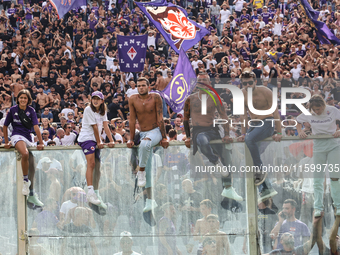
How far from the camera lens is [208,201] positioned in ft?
25.6

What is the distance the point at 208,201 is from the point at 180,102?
148 inches

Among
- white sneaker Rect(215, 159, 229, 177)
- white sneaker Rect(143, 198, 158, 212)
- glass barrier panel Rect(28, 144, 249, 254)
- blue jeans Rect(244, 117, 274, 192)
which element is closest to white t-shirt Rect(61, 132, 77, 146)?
glass barrier panel Rect(28, 144, 249, 254)

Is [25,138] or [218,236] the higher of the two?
[25,138]

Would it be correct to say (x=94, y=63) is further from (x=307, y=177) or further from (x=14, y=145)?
(x=307, y=177)

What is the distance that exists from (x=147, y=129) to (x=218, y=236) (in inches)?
80.1

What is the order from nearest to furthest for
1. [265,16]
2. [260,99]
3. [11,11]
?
[260,99], [265,16], [11,11]

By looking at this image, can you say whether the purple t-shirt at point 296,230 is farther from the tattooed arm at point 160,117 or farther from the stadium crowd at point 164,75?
the tattooed arm at point 160,117

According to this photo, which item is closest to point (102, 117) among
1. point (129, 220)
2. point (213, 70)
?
point (129, 220)

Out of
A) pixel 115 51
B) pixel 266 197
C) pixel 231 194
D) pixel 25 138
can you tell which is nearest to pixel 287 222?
pixel 266 197

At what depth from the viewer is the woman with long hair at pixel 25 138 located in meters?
8.16

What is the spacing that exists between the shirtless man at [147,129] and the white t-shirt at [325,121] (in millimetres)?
2299

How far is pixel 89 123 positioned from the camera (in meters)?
8.12

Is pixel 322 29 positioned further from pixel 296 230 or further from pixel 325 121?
pixel 296 230

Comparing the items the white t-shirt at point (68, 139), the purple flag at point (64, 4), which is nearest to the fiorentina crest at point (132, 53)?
the purple flag at point (64, 4)
